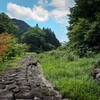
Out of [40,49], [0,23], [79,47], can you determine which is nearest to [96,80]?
[79,47]

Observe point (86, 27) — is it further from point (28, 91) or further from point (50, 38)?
point (50, 38)

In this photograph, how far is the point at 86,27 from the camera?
896 inches

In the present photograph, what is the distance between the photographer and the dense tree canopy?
21.6 meters

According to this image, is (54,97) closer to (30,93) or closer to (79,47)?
(30,93)

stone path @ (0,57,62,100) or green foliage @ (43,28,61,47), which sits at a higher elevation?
green foliage @ (43,28,61,47)

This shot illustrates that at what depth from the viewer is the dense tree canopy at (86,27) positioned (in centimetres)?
2159

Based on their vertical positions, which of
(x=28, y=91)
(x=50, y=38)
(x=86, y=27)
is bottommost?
(x=28, y=91)

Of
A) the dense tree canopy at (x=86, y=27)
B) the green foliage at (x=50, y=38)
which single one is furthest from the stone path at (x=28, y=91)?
the green foliage at (x=50, y=38)

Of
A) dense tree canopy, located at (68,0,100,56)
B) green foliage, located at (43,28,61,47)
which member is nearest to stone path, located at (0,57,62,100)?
dense tree canopy, located at (68,0,100,56)

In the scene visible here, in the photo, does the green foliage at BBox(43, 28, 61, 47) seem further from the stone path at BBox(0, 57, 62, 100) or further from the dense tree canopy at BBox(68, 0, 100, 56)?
the stone path at BBox(0, 57, 62, 100)

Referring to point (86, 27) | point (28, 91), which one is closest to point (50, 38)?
point (86, 27)

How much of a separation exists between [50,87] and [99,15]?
13856 mm

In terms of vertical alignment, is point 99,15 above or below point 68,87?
above

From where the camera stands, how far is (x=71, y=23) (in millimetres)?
29141
